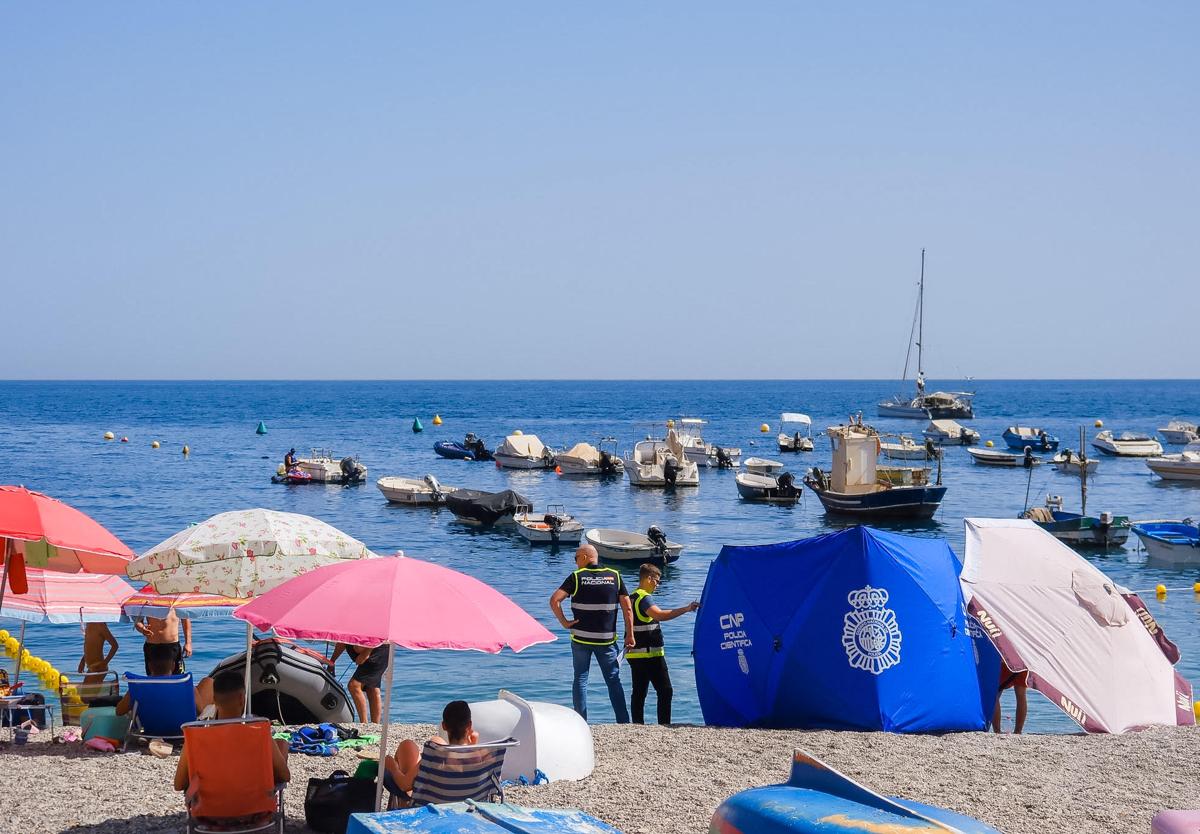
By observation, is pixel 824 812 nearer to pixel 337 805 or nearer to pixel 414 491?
pixel 337 805

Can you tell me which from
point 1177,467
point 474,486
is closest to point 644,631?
point 474,486

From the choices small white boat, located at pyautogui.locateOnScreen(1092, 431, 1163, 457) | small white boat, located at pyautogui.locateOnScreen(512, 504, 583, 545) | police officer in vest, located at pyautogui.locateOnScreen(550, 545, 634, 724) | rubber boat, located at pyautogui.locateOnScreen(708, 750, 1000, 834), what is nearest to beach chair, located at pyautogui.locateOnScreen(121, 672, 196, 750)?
police officer in vest, located at pyautogui.locateOnScreen(550, 545, 634, 724)

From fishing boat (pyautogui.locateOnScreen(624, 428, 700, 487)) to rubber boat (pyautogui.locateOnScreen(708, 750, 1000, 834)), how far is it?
4650 centimetres

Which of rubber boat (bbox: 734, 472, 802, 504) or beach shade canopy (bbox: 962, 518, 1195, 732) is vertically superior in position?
beach shade canopy (bbox: 962, 518, 1195, 732)

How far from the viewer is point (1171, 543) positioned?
30766 millimetres

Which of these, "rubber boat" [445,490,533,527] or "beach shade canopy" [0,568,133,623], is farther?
"rubber boat" [445,490,533,527]

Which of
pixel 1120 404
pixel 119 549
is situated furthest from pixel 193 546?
pixel 1120 404

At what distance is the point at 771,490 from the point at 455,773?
42.5m


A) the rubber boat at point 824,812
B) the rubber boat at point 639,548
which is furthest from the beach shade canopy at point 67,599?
the rubber boat at point 639,548

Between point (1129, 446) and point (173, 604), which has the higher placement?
point (173, 604)

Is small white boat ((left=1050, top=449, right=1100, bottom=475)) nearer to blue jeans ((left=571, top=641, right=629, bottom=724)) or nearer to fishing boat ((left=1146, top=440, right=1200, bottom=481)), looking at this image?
fishing boat ((left=1146, top=440, right=1200, bottom=481))

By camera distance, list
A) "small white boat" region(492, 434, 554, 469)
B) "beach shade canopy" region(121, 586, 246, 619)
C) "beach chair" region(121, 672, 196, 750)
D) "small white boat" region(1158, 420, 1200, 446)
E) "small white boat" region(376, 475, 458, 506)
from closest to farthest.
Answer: "beach chair" region(121, 672, 196, 750), "beach shade canopy" region(121, 586, 246, 619), "small white boat" region(376, 475, 458, 506), "small white boat" region(492, 434, 554, 469), "small white boat" region(1158, 420, 1200, 446)

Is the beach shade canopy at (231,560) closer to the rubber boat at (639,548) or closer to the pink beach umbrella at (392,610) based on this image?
the pink beach umbrella at (392,610)

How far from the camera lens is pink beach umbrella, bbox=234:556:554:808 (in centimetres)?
678
